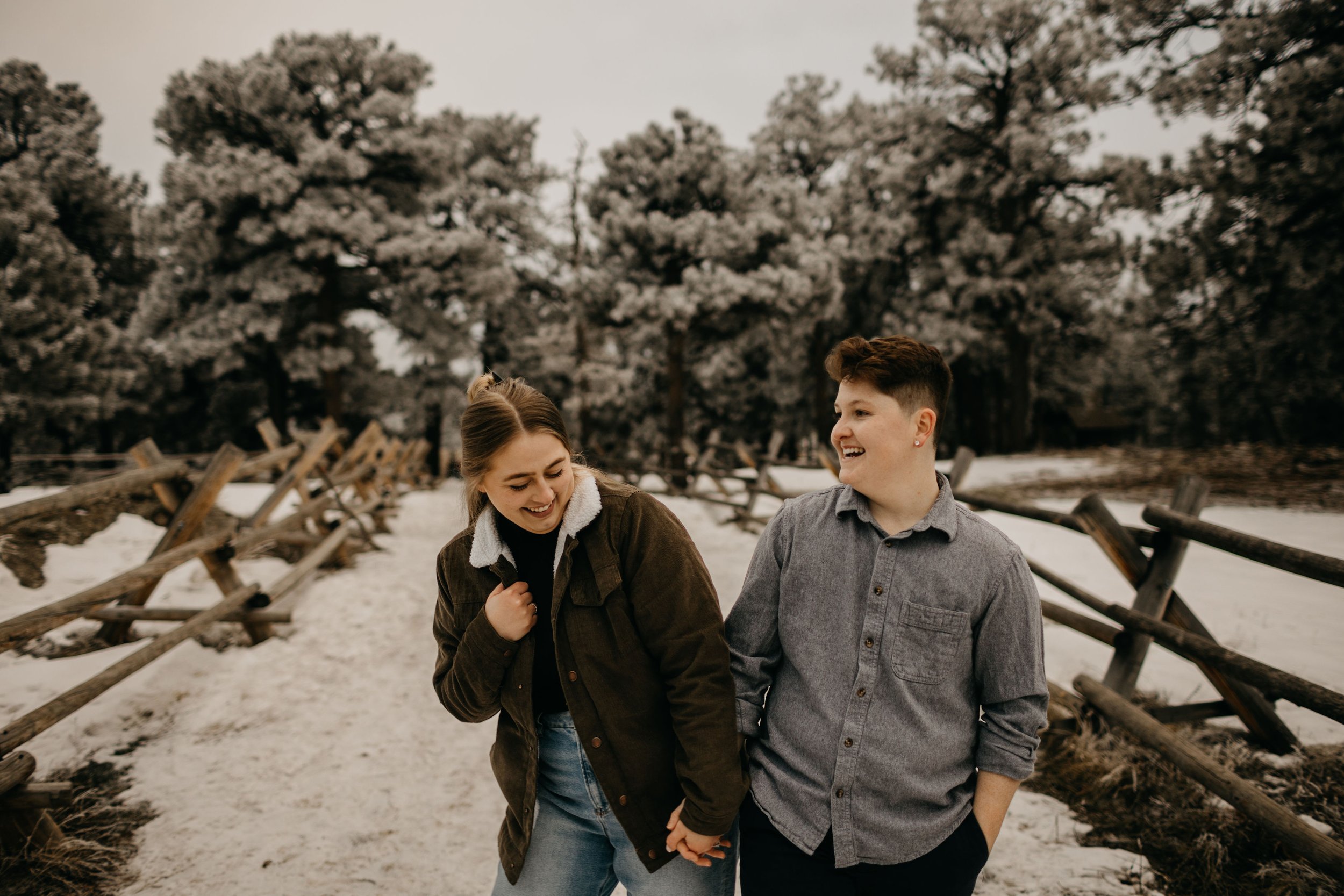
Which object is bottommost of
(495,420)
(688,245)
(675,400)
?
(675,400)

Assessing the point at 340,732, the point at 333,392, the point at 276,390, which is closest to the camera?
A: the point at 340,732

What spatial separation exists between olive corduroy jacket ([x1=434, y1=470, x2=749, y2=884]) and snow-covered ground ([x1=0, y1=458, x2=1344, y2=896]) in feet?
5.42

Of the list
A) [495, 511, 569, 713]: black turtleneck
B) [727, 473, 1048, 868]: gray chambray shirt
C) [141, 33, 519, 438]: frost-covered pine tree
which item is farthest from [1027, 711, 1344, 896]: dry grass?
[141, 33, 519, 438]: frost-covered pine tree

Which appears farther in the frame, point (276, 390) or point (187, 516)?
point (276, 390)

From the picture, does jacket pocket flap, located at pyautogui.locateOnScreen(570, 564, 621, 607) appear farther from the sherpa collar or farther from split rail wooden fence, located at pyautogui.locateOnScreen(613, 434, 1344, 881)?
split rail wooden fence, located at pyautogui.locateOnScreen(613, 434, 1344, 881)

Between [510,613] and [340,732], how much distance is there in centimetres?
328

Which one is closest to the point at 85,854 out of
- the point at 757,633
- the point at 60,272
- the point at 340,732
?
the point at 340,732

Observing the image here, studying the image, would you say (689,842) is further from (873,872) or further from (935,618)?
(935,618)

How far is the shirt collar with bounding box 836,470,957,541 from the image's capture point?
1.49 meters

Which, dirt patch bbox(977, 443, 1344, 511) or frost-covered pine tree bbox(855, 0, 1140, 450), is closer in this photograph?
dirt patch bbox(977, 443, 1344, 511)

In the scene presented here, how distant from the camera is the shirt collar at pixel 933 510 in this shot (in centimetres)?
149

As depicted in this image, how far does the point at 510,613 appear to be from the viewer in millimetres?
1514

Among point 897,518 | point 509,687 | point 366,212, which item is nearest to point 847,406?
point 897,518

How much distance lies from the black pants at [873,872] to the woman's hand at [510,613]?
0.71 m
